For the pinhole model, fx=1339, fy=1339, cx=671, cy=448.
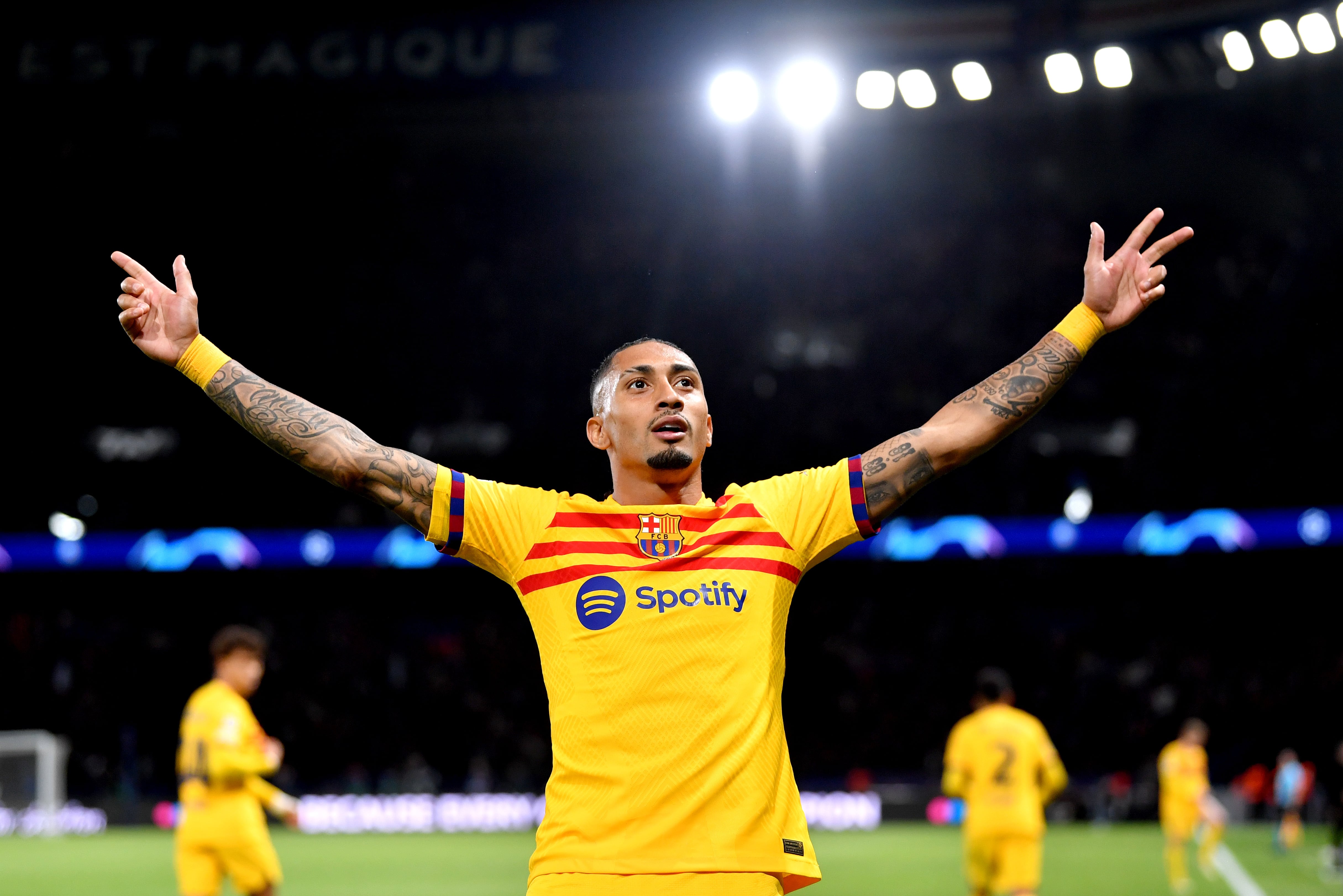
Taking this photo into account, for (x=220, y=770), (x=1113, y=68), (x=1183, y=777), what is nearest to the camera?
(x=220, y=770)

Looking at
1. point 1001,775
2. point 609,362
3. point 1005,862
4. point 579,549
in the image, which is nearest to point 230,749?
point 1001,775

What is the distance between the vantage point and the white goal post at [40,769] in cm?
2431

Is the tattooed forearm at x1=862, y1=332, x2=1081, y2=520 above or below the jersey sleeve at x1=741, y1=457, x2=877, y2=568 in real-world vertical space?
above

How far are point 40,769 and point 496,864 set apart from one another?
11.9 metres

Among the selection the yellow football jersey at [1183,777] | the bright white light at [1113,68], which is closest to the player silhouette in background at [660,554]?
the bright white light at [1113,68]

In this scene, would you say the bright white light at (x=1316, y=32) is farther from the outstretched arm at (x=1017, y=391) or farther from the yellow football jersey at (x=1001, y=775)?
the outstretched arm at (x=1017, y=391)

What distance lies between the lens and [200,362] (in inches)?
143

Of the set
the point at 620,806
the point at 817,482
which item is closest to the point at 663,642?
the point at 620,806

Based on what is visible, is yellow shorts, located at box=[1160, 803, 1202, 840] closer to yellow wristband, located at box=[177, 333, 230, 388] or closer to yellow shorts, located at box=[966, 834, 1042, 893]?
yellow shorts, located at box=[966, 834, 1042, 893]

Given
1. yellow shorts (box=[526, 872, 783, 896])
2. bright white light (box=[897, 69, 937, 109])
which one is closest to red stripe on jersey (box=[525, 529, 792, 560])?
yellow shorts (box=[526, 872, 783, 896])

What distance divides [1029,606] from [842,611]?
166 inches

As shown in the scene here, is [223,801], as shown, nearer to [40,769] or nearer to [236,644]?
[236,644]

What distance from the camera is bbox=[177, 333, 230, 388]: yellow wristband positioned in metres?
3.62

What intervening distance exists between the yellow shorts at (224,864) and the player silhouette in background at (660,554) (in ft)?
20.2
